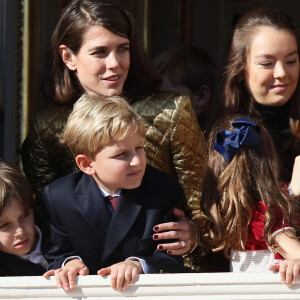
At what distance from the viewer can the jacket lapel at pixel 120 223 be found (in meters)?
3.51

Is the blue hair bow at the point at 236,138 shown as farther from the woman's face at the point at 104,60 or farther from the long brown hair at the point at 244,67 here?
the woman's face at the point at 104,60

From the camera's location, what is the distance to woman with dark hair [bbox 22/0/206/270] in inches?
153

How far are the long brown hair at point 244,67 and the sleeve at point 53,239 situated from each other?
783 millimetres

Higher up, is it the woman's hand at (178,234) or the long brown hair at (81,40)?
the long brown hair at (81,40)

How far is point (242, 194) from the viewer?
3643 millimetres

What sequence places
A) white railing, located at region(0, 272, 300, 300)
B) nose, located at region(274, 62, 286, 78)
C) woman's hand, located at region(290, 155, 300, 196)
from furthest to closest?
nose, located at region(274, 62, 286, 78) → woman's hand, located at region(290, 155, 300, 196) → white railing, located at region(0, 272, 300, 300)

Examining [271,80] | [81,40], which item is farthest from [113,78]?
[271,80]

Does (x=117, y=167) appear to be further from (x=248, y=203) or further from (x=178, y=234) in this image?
(x=248, y=203)

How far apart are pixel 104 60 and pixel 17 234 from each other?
730mm

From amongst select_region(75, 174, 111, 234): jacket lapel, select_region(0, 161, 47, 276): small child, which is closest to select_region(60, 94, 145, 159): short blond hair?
select_region(75, 174, 111, 234): jacket lapel

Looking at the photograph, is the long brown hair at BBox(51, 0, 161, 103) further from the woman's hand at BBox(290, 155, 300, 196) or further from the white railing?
the white railing

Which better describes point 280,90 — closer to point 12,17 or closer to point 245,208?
point 245,208

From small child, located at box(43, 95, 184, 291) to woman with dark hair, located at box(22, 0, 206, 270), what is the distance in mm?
250

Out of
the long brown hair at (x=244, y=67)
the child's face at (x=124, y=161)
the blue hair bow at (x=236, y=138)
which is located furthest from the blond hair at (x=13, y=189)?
the long brown hair at (x=244, y=67)
